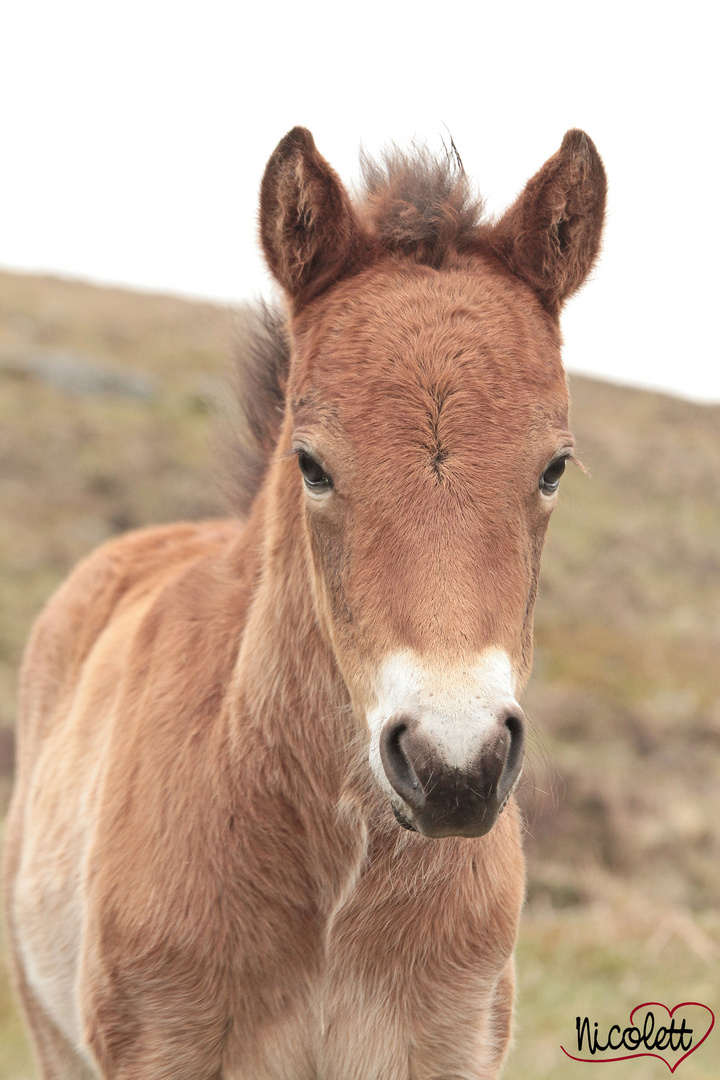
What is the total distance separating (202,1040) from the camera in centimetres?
255

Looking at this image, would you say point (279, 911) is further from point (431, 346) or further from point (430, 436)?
point (431, 346)

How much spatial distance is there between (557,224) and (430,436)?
0.83 meters

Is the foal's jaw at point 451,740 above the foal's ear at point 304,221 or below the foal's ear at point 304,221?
below

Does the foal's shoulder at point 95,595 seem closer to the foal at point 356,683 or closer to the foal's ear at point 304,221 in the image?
the foal at point 356,683

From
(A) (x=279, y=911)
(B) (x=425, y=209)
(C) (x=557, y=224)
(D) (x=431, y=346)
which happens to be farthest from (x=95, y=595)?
(C) (x=557, y=224)

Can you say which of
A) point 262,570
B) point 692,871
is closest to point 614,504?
point 692,871

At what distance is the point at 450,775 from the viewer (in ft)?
5.96

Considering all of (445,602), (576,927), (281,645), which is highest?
(445,602)

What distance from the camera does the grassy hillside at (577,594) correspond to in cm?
623

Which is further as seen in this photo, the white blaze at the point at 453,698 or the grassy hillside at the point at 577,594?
the grassy hillside at the point at 577,594

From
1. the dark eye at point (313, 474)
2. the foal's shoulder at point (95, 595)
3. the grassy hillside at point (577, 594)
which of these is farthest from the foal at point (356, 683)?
the foal's shoulder at point (95, 595)

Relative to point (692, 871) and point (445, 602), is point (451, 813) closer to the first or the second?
point (445, 602)

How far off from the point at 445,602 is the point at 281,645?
83 cm

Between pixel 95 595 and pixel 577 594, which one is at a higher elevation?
pixel 95 595
